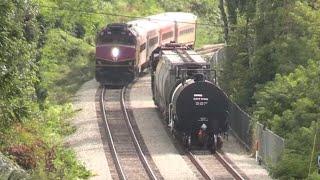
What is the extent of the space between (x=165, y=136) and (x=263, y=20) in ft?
26.2

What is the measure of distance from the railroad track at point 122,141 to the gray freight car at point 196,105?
2.10 m

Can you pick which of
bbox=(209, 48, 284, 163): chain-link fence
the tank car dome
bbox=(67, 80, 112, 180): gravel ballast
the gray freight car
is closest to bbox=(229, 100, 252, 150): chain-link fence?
bbox=(209, 48, 284, 163): chain-link fence

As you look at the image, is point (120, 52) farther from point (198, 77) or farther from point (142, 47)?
point (198, 77)

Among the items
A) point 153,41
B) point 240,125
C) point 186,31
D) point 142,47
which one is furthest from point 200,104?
point 186,31

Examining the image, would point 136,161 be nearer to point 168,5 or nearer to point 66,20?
point 66,20

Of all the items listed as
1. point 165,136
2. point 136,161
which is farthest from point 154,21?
point 136,161

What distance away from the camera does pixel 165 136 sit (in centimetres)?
3194

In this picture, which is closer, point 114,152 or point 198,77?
point 114,152

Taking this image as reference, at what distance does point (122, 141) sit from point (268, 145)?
23.2ft

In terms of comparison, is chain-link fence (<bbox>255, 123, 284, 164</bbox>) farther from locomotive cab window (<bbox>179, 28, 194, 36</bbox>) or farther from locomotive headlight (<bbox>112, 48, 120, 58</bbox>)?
locomotive cab window (<bbox>179, 28, 194, 36</bbox>)

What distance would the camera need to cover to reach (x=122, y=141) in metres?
30.8

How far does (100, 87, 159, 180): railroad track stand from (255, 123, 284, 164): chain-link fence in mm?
4395

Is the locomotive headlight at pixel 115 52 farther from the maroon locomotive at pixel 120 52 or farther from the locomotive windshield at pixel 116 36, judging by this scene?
the locomotive windshield at pixel 116 36

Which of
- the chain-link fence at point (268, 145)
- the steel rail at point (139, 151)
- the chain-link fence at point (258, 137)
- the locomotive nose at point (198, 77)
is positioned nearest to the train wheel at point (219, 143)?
the chain-link fence at point (258, 137)
